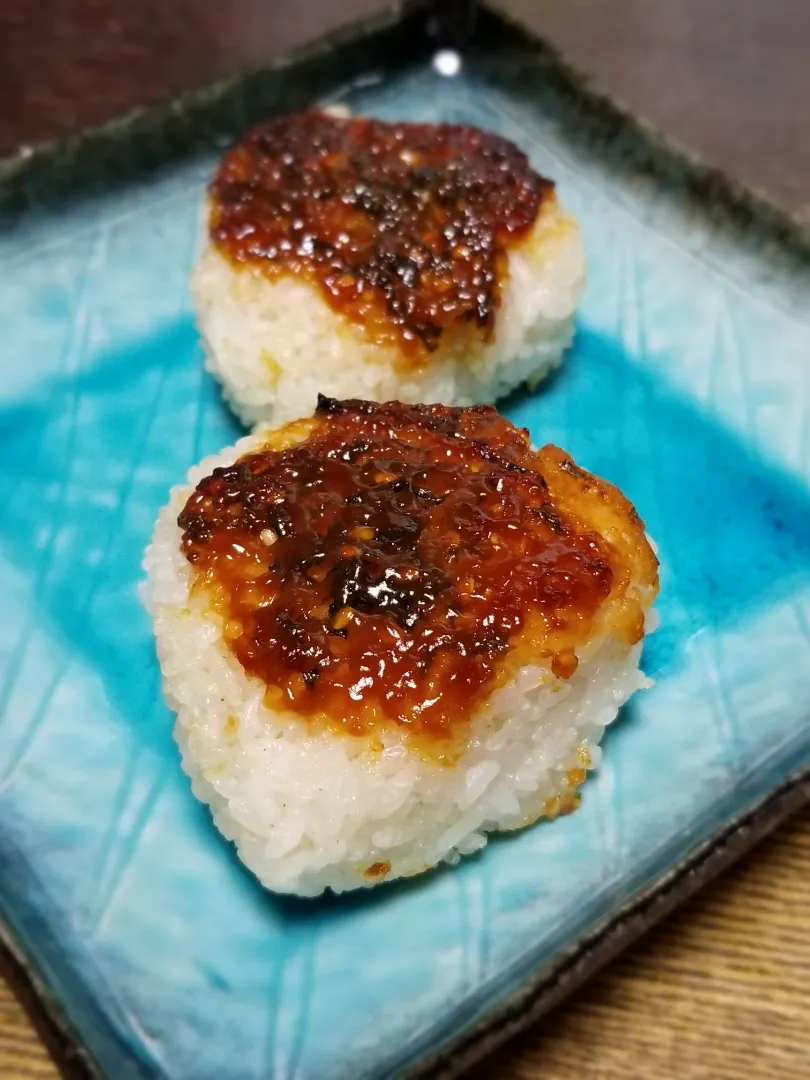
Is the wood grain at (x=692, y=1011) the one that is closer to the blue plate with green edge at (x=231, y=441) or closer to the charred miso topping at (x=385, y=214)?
the blue plate with green edge at (x=231, y=441)

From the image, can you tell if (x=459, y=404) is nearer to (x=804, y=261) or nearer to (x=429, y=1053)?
(x=804, y=261)

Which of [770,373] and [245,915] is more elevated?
[770,373]

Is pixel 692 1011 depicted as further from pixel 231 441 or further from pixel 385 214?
pixel 385 214

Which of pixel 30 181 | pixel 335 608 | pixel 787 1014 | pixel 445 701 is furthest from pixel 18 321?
pixel 787 1014

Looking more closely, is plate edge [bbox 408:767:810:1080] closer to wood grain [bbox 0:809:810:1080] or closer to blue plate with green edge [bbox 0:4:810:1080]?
blue plate with green edge [bbox 0:4:810:1080]

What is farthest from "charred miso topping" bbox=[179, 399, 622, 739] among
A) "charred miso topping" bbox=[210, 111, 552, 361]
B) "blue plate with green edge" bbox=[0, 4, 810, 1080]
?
"charred miso topping" bbox=[210, 111, 552, 361]

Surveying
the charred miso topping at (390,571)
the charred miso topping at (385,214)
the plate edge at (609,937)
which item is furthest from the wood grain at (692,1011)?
the charred miso topping at (385,214)

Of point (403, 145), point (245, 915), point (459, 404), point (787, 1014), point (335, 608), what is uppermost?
point (403, 145)
